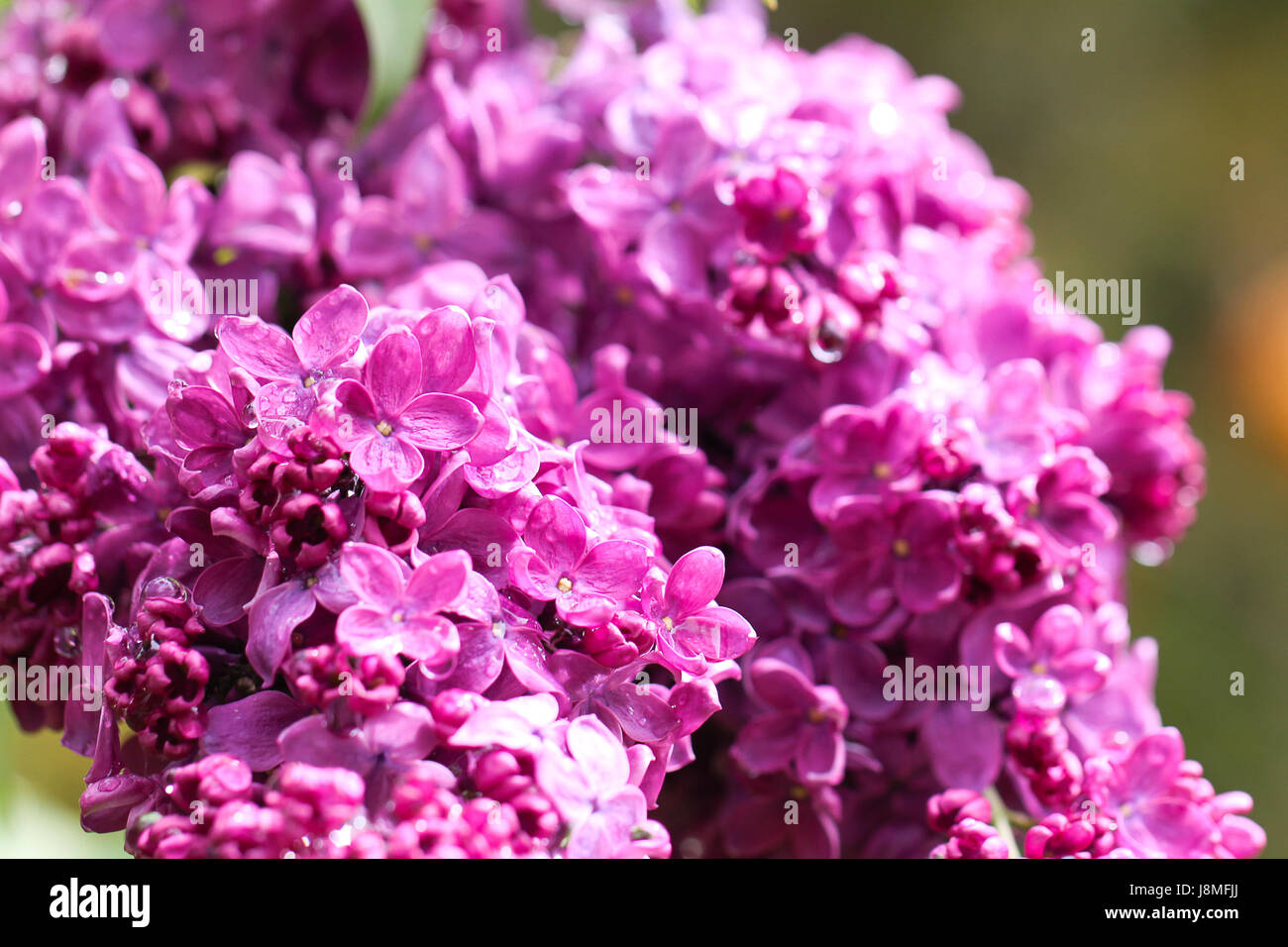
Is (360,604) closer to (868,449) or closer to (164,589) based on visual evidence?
(164,589)

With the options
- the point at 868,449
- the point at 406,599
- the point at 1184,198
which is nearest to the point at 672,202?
the point at 868,449

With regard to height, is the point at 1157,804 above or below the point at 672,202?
below

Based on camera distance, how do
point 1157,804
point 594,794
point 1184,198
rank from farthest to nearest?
point 1184,198 → point 1157,804 → point 594,794

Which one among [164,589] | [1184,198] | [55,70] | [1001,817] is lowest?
[1001,817]

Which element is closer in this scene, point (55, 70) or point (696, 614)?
point (696, 614)

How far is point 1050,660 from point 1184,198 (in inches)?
35.5

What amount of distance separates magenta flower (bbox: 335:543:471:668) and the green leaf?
0.34 meters

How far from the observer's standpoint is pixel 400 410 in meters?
0.36

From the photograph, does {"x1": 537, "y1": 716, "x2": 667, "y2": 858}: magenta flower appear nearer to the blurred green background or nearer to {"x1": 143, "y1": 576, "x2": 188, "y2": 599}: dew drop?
{"x1": 143, "y1": 576, "x2": 188, "y2": 599}: dew drop

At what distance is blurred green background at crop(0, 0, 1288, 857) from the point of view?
111cm

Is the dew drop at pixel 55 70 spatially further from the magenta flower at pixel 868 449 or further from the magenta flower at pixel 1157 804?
the magenta flower at pixel 1157 804

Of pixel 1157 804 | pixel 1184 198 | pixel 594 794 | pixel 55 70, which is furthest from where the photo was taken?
pixel 1184 198

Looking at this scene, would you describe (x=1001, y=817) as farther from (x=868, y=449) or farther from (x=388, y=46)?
(x=388, y=46)

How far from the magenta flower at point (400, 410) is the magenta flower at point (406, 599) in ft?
0.10
